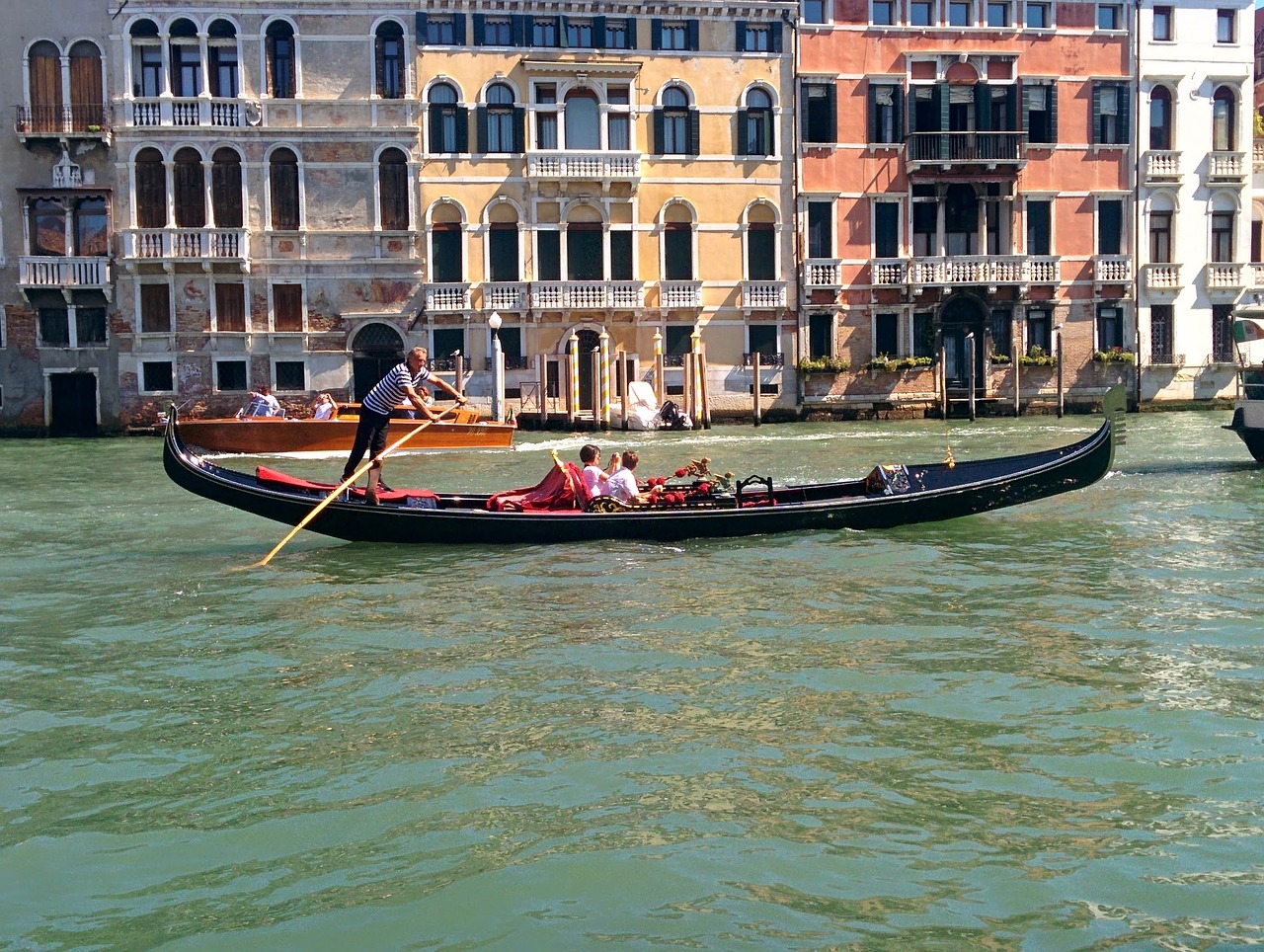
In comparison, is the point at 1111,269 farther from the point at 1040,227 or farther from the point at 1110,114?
the point at 1110,114

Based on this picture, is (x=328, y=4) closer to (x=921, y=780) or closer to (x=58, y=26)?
(x=58, y=26)

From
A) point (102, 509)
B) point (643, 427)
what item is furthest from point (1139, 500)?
point (643, 427)

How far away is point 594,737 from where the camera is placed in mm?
5098

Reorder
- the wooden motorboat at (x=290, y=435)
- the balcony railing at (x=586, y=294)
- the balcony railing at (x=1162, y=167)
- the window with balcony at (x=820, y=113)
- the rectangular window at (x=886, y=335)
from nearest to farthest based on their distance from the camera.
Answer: the wooden motorboat at (x=290, y=435), the balcony railing at (x=586, y=294), the window with balcony at (x=820, y=113), the rectangular window at (x=886, y=335), the balcony railing at (x=1162, y=167)

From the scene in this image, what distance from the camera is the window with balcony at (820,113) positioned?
77.6 ft

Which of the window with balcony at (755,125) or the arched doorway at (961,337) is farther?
the arched doorway at (961,337)

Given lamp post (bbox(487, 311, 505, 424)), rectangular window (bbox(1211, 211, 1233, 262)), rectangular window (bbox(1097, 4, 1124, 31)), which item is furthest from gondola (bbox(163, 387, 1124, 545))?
rectangular window (bbox(1211, 211, 1233, 262))

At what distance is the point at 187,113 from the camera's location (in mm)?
22062

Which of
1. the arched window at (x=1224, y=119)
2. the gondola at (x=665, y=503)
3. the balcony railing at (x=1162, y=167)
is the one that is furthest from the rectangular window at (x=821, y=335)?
the gondola at (x=665, y=503)

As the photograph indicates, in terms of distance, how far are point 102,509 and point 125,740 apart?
304 inches

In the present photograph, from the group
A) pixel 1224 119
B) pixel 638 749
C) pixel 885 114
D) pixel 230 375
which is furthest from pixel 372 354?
pixel 638 749

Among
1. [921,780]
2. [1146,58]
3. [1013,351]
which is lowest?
[921,780]

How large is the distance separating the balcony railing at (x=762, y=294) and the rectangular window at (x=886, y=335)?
1723 millimetres

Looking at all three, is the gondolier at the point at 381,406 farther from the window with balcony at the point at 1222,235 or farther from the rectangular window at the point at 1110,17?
the window with balcony at the point at 1222,235
